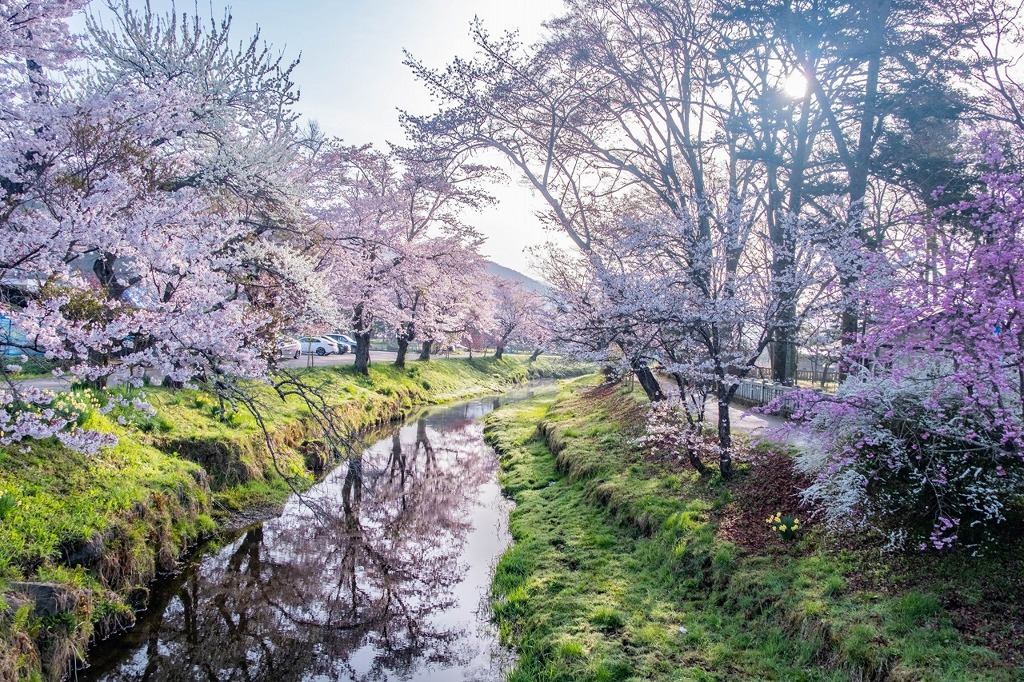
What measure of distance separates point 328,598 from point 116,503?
11.0ft

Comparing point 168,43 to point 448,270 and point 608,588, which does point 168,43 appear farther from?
point 448,270

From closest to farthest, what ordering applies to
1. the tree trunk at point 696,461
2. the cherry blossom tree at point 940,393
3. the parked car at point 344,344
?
the cherry blossom tree at point 940,393 → the tree trunk at point 696,461 → the parked car at point 344,344

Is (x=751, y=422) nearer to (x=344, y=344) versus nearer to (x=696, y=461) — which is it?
(x=696, y=461)

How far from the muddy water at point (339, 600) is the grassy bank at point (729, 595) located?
0.84 metres

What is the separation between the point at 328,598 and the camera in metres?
8.67

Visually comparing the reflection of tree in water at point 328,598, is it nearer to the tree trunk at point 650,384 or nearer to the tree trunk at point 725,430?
the tree trunk at point 650,384

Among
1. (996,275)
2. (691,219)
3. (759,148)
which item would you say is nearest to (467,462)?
(691,219)

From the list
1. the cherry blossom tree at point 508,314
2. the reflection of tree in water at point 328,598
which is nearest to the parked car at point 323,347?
the cherry blossom tree at point 508,314

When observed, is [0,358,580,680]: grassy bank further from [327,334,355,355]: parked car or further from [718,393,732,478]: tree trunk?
[327,334,355,355]: parked car

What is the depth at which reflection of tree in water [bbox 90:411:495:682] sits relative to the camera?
704 centimetres

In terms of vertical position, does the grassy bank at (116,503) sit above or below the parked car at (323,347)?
below

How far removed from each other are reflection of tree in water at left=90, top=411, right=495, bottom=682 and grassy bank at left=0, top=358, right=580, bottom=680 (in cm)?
68

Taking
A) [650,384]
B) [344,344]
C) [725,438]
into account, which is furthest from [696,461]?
[344,344]

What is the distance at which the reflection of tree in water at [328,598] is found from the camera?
704 cm
